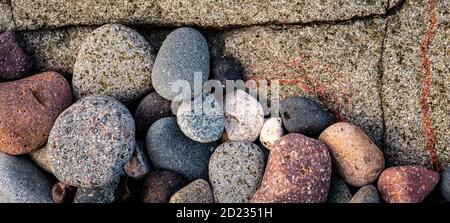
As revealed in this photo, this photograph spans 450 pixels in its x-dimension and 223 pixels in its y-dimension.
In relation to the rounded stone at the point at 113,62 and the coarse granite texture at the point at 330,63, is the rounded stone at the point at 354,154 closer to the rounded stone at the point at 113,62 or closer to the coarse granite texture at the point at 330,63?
the coarse granite texture at the point at 330,63

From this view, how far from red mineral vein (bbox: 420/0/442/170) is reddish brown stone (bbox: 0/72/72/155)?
1.71 m

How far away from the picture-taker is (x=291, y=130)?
105 inches

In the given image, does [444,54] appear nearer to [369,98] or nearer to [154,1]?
[369,98]

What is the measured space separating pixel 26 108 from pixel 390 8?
1767mm

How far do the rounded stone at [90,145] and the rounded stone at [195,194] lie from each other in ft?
0.98

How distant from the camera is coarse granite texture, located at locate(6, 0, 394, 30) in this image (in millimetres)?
2621

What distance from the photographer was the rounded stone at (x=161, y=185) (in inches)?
103

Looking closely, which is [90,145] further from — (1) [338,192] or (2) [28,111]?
(1) [338,192]

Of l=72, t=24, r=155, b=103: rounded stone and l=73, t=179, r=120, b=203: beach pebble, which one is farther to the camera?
l=72, t=24, r=155, b=103: rounded stone

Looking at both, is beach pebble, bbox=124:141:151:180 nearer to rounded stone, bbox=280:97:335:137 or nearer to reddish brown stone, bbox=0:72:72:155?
reddish brown stone, bbox=0:72:72:155

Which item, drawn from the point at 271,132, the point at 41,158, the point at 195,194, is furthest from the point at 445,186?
the point at 41,158

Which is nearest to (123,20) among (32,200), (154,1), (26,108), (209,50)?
(154,1)

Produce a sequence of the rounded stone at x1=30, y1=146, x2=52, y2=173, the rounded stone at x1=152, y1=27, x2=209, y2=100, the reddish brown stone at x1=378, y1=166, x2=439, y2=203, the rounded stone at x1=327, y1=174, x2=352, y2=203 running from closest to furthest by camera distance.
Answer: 1. the reddish brown stone at x1=378, y1=166, x2=439, y2=203
2. the rounded stone at x1=327, y1=174, x2=352, y2=203
3. the rounded stone at x1=152, y1=27, x2=209, y2=100
4. the rounded stone at x1=30, y1=146, x2=52, y2=173

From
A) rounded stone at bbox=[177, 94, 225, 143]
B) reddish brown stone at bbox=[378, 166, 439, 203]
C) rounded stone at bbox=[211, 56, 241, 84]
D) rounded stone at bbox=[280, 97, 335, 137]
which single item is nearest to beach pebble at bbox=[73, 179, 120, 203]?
rounded stone at bbox=[177, 94, 225, 143]
